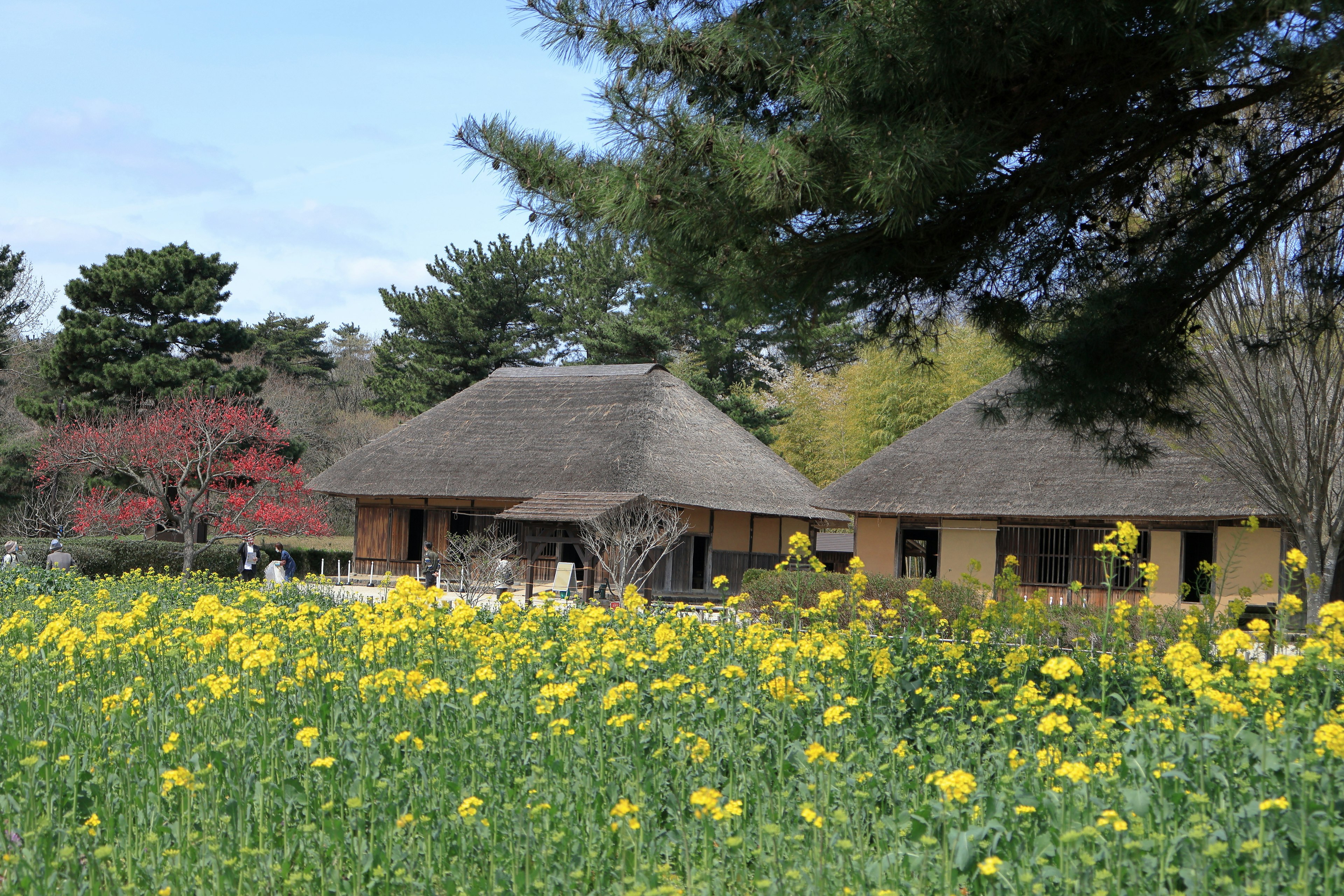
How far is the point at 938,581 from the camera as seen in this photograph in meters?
13.8

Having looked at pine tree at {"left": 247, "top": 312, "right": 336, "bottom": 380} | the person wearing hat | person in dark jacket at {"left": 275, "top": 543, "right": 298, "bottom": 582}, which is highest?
pine tree at {"left": 247, "top": 312, "right": 336, "bottom": 380}

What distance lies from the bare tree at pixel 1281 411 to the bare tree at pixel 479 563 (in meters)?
9.38

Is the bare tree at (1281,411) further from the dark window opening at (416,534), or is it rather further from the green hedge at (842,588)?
the dark window opening at (416,534)

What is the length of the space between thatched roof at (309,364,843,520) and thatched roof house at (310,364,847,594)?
4cm

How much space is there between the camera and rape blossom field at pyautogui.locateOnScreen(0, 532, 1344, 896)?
2.91 m

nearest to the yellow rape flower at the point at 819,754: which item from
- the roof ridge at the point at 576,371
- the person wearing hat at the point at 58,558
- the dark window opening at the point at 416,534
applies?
the person wearing hat at the point at 58,558

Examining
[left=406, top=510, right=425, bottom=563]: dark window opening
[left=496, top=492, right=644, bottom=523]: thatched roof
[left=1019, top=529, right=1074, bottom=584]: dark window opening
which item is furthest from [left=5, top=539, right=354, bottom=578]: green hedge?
[left=1019, top=529, right=1074, bottom=584]: dark window opening

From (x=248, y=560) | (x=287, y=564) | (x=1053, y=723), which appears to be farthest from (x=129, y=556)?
(x=1053, y=723)

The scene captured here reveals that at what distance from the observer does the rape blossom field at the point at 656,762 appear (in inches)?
115

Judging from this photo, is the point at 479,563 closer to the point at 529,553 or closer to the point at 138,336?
the point at 529,553

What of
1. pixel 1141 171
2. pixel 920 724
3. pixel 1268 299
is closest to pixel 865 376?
pixel 1268 299

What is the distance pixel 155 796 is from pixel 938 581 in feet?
37.6

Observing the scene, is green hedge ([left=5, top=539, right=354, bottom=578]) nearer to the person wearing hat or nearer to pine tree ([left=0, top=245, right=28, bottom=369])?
the person wearing hat

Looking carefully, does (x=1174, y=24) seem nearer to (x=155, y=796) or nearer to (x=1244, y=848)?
(x=1244, y=848)
